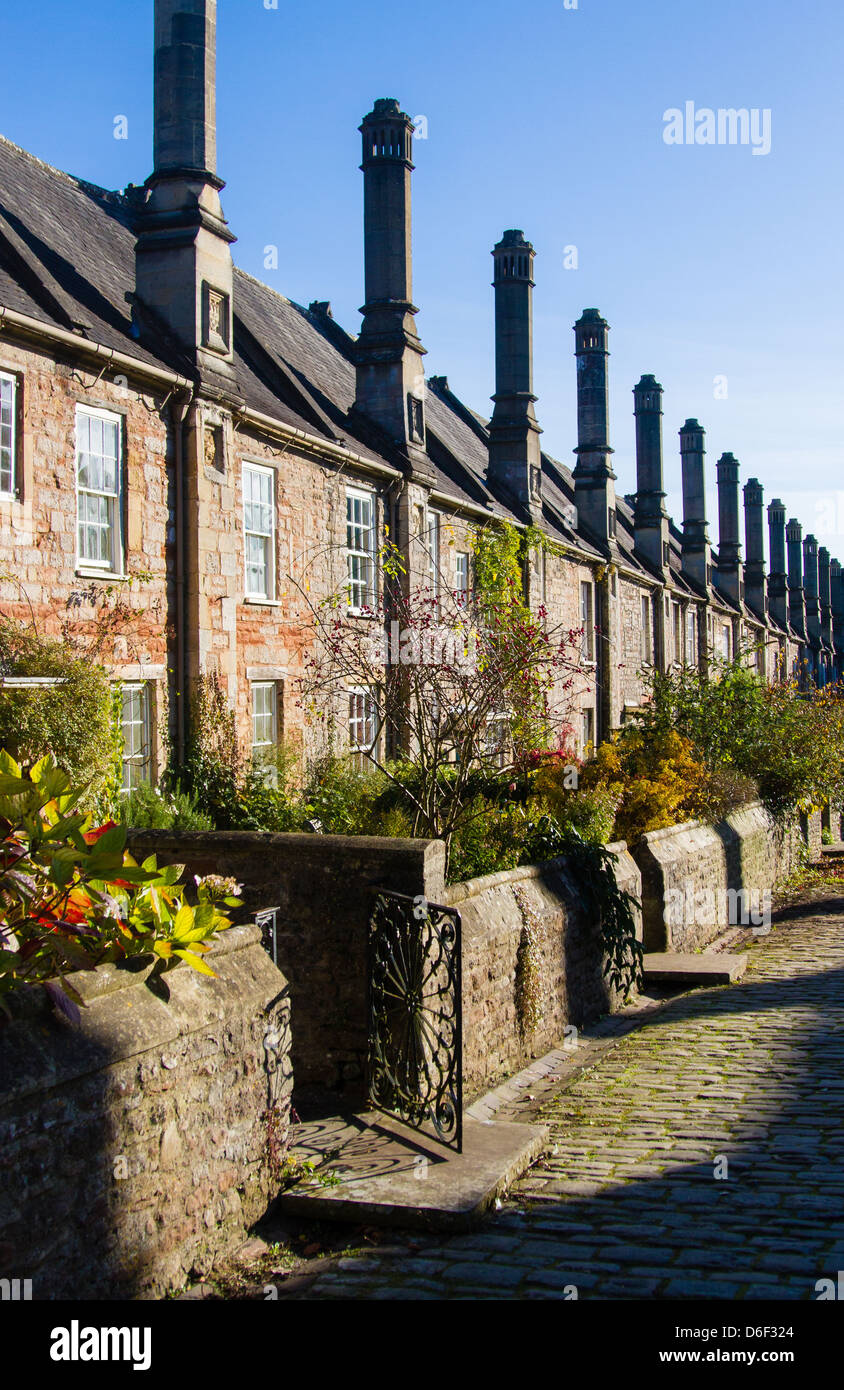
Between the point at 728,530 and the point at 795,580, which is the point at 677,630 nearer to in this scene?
the point at 728,530

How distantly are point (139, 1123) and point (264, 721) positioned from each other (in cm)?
1090

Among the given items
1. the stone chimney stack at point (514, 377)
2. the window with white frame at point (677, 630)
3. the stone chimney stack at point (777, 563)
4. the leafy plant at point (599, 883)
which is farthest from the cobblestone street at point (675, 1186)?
the stone chimney stack at point (777, 563)

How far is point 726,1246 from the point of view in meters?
5.03

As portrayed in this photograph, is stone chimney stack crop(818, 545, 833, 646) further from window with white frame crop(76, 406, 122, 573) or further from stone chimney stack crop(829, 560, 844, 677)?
window with white frame crop(76, 406, 122, 573)

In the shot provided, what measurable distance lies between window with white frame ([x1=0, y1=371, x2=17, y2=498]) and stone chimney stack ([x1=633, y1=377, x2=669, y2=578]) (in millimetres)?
28817

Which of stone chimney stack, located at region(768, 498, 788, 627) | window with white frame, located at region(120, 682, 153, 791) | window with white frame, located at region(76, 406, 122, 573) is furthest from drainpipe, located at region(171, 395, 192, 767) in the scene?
stone chimney stack, located at region(768, 498, 788, 627)

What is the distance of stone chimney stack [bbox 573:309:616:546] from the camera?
104ft

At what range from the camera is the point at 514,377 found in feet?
85.7

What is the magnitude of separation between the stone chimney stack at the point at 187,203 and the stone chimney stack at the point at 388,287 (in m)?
5.05

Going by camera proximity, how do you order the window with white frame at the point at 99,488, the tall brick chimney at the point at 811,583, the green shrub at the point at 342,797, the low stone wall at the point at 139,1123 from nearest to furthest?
the low stone wall at the point at 139,1123
the green shrub at the point at 342,797
the window with white frame at the point at 99,488
the tall brick chimney at the point at 811,583

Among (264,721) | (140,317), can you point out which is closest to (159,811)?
(264,721)

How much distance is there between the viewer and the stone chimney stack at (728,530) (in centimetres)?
4906

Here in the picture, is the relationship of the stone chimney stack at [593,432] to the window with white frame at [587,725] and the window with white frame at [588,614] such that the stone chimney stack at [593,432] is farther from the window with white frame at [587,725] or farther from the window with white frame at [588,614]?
the window with white frame at [587,725]
